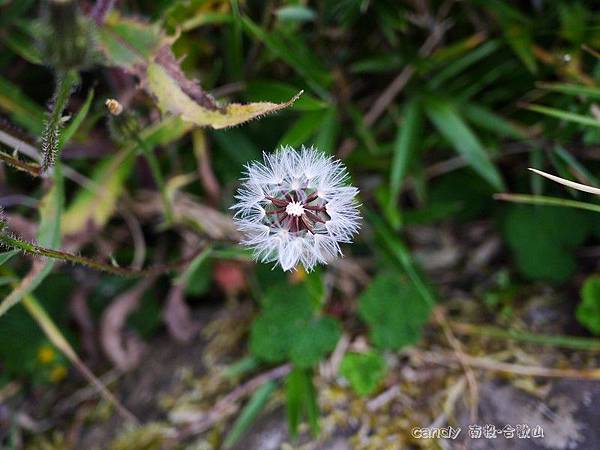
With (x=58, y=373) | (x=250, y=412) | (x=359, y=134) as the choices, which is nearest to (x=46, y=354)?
(x=58, y=373)

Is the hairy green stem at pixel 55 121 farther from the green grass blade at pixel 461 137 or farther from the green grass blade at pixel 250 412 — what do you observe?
the green grass blade at pixel 461 137

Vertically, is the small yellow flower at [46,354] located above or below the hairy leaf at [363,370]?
above

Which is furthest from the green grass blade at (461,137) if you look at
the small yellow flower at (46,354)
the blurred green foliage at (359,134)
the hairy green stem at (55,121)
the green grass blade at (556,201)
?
the small yellow flower at (46,354)

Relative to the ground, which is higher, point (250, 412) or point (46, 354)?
point (46, 354)

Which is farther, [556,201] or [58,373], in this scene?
[58,373]

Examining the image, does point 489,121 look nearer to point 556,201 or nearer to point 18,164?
point 556,201

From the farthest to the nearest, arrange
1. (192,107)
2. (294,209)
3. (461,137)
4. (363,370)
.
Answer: (461,137)
(363,370)
(192,107)
(294,209)

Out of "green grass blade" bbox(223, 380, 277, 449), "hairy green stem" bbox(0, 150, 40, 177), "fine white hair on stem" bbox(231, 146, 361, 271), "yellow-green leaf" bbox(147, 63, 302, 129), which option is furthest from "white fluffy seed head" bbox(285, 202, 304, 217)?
"green grass blade" bbox(223, 380, 277, 449)

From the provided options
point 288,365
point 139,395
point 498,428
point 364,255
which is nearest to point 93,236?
point 139,395

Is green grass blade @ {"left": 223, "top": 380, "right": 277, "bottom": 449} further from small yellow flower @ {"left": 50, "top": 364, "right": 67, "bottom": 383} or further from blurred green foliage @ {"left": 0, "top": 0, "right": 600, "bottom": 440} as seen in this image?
small yellow flower @ {"left": 50, "top": 364, "right": 67, "bottom": 383}

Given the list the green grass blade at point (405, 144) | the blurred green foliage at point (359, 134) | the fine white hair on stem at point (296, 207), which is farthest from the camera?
the green grass blade at point (405, 144)
